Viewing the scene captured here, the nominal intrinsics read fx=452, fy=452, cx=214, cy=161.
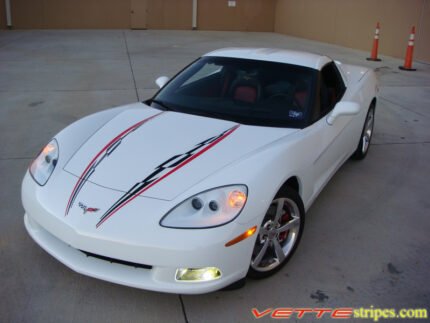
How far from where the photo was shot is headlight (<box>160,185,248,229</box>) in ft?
7.92

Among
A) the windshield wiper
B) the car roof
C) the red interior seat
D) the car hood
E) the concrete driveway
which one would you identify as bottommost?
the concrete driveway

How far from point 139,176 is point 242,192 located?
0.63 metres

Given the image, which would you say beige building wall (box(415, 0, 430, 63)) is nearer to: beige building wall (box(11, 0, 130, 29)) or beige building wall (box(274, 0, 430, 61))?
beige building wall (box(274, 0, 430, 61))

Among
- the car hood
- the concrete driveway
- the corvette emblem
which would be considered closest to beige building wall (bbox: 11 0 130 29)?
the concrete driveway

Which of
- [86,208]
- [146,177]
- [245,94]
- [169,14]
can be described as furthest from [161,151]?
[169,14]

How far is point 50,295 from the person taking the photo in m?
2.68

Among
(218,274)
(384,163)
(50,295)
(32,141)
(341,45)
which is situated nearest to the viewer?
(218,274)

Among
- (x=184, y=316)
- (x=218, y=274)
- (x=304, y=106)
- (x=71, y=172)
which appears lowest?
(x=184, y=316)

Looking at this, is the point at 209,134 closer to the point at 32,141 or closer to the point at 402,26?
the point at 32,141

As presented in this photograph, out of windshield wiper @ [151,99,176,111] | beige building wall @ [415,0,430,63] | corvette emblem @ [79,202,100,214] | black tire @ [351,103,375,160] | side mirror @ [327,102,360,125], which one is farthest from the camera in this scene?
beige building wall @ [415,0,430,63]

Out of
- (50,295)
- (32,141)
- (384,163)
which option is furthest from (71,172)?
(384,163)

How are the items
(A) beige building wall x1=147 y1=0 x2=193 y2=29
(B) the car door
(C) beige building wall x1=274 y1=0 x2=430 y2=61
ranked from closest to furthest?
(B) the car door, (C) beige building wall x1=274 y1=0 x2=430 y2=61, (A) beige building wall x1=147 y1=0 x2=193 y2=29

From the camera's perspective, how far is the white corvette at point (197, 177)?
2.40 meters

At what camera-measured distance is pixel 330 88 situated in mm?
4000
